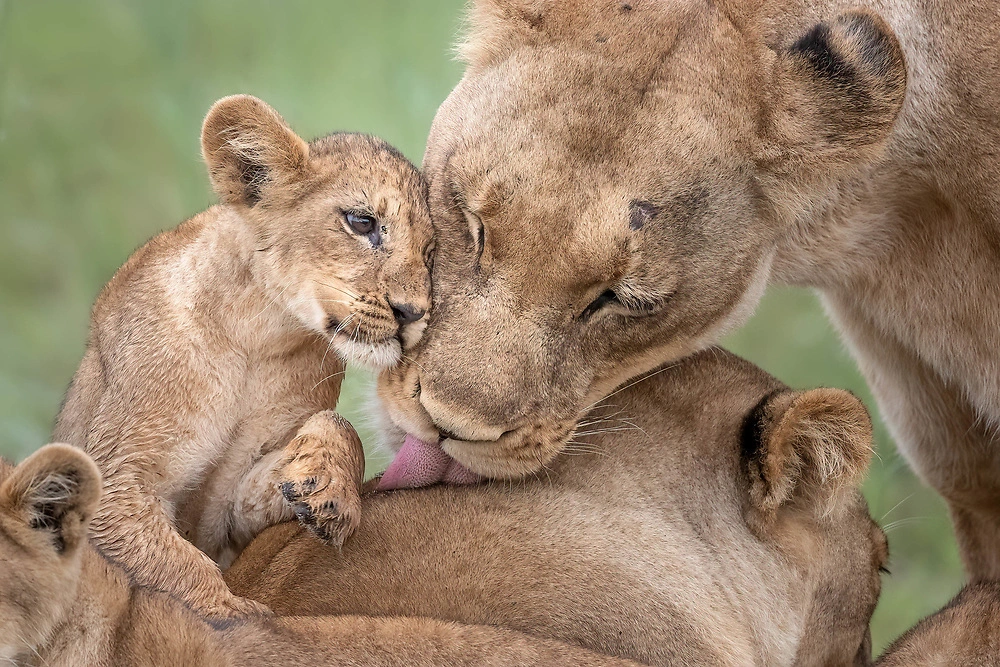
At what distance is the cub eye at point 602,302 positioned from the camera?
236 centimetres

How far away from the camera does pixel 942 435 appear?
3400mm

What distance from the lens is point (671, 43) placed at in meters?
2.52

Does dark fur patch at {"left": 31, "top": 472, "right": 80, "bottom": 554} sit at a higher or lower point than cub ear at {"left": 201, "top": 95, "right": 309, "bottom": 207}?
lower

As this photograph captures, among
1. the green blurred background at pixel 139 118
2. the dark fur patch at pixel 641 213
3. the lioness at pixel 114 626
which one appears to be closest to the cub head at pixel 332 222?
the dark fur patch at pixel 641 213

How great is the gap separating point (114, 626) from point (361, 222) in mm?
898

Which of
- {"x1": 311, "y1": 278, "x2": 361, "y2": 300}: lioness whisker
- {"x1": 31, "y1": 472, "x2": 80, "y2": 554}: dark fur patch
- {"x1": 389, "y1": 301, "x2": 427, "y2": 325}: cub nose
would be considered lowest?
{"x1": 31, "y1": 472, "x2": 80, "y2": 554}: dark fur patch

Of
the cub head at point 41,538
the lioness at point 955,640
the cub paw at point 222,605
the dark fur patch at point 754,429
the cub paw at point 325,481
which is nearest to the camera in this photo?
the cub head at point 41,538

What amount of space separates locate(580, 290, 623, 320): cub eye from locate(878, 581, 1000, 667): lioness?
3.15 ft

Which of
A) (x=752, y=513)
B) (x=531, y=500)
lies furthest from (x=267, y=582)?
(x=752, y=513)

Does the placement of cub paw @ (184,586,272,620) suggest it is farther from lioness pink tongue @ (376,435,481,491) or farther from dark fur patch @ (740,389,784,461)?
dark fur patch @ (740,389,784,461)

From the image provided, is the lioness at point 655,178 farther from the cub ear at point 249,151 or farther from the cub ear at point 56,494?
the cub ear at point 56,494

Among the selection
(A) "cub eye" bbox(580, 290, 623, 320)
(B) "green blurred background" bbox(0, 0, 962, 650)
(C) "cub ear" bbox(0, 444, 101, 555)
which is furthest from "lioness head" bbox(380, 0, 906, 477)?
(B) "green blurred background" bbox(0, 0, 962, 650)

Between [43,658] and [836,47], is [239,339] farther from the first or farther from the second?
[836,47]

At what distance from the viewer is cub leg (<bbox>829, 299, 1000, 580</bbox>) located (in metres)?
3.30
